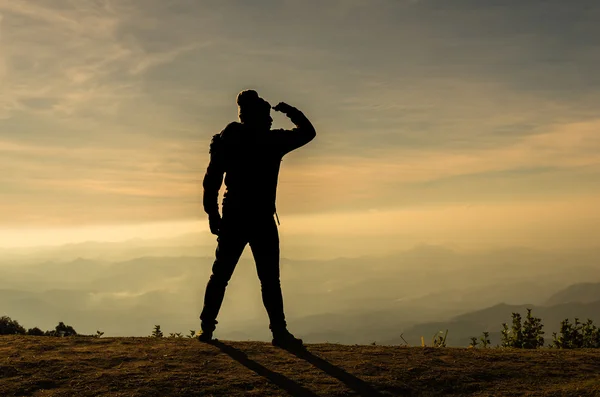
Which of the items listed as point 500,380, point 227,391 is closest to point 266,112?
point 227,391

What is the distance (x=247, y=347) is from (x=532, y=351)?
16.1 ft

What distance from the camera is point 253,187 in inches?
380

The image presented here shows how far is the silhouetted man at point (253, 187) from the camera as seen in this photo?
9.60 metres

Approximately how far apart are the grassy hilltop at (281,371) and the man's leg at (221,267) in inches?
21.1

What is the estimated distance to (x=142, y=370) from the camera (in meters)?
7.99

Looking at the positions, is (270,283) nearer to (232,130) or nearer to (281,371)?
(281,371)

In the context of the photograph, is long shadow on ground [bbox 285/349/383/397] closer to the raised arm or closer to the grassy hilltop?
the grassy hilltop

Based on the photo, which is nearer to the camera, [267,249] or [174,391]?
[174,391]

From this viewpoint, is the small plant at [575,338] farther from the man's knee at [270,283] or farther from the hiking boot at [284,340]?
the man's knee at [270,283]

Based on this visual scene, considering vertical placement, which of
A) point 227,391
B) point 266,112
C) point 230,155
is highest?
point 266,112

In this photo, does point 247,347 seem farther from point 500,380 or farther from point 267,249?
point 500,380

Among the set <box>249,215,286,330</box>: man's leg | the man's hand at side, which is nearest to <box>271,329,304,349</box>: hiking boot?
<box>249,215,286,330</box>: man's leg

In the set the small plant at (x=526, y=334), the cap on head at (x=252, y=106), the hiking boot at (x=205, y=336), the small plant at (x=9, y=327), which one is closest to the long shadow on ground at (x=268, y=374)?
the hiking boot at (x=205, y=336)

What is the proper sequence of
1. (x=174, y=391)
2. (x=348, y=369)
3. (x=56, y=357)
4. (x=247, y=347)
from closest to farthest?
(x=174, y=391) → (x=348, y=369) → (x=56, y=357) → (x=247, y=347)
